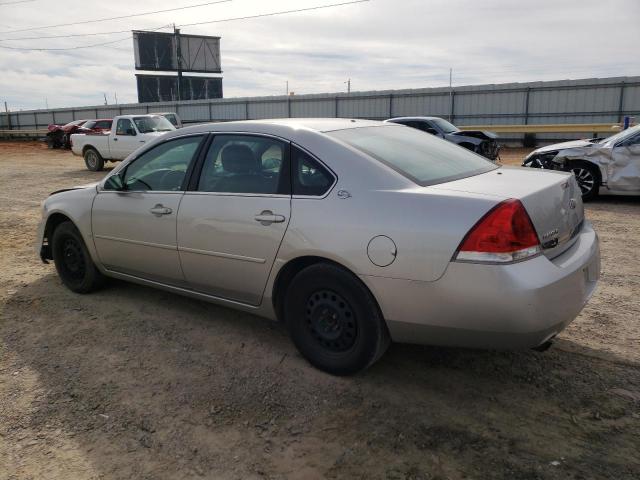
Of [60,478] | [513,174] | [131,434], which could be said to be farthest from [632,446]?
[60,478]

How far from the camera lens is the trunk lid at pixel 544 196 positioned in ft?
9.24

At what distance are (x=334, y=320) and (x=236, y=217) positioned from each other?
0.96m

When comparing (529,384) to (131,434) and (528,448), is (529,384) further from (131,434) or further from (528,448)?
(131,434)

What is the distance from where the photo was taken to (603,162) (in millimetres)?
9164

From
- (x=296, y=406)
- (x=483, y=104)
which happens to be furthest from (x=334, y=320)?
(x=483, y=104)

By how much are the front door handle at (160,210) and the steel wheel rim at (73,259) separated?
1.22 metres

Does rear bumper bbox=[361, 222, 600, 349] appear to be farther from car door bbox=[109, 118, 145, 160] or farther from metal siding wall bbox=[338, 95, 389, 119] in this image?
metal siding wall bbox=[338, 95, 389, 119]

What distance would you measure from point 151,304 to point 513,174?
316 cm

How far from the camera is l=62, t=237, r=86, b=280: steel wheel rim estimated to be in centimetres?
489

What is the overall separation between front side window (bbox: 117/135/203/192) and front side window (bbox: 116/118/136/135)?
43.4 feet

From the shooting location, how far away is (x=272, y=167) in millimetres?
3502

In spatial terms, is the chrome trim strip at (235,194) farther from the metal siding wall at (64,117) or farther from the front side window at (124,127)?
the metal siding wall at (64,117)

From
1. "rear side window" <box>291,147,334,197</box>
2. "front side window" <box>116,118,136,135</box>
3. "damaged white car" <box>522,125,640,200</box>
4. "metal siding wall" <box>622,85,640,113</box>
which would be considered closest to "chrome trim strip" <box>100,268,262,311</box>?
"rear side window" <box>291,147,334,197</box>

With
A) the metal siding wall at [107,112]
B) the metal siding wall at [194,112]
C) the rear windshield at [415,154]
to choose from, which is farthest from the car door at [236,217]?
the metal siding wall at [107,112]
